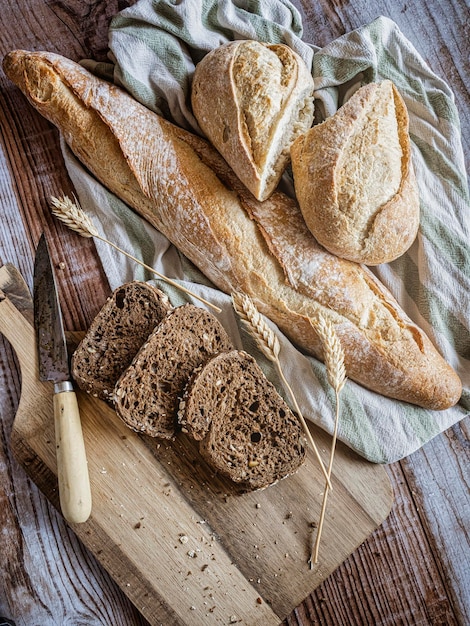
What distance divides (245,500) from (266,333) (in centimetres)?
74

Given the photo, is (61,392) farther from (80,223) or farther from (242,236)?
(242,236)

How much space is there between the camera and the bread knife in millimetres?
2100

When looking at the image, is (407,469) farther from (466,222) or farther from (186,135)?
(186,135)

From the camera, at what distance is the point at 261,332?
2168 mm

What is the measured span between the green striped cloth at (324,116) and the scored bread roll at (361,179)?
259mm

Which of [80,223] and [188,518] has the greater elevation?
[80,223]

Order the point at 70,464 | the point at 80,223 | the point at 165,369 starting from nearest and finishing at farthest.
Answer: the point at 70,464
the point at 165,369
the point at 80,223

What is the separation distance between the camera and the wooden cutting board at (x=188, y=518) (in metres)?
2.23

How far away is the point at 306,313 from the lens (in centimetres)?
225

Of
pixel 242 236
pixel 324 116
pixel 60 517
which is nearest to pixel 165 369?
pixel 242 236

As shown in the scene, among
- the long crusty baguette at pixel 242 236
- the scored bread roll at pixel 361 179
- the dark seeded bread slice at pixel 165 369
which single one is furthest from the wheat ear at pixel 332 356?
the dark seeded bread slice at pixel 165 369

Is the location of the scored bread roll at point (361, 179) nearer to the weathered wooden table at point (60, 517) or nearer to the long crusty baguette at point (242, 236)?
the long crusty baguette at point (242, 236)

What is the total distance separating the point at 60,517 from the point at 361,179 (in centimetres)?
194

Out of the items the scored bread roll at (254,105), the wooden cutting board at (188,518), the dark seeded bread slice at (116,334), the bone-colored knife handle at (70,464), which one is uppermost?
the scored bread roll at (254,105)
